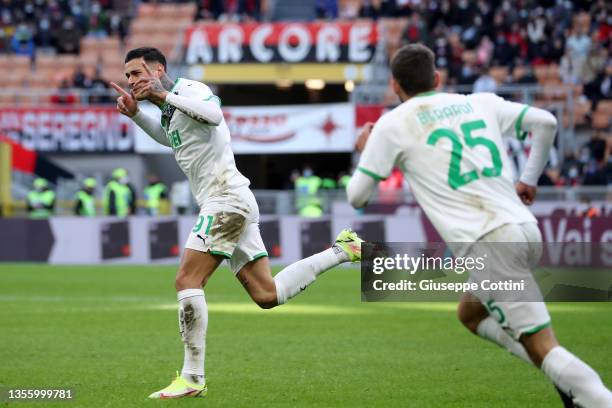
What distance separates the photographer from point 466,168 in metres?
6.30

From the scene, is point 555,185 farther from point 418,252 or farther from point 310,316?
point 418,252

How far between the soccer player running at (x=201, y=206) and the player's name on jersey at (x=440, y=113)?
89.0 inches

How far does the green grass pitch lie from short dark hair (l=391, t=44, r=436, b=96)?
2.35 m

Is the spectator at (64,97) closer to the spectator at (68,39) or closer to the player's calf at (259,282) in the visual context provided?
the spectator at (68,39)

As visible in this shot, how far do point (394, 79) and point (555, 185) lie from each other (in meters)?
20.8

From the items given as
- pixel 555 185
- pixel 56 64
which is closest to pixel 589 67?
pixel 555 185

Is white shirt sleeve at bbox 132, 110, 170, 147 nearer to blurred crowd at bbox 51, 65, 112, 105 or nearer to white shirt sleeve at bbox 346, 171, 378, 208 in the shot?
white shirt sleeve at bbox 346, 171, 378, 208

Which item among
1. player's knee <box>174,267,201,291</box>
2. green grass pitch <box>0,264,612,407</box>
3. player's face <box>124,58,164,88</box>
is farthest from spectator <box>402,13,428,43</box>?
player's knee <box>174,267,201,291</box>

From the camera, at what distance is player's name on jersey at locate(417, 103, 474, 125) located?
251 inches

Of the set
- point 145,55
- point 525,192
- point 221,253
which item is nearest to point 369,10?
point 145,55

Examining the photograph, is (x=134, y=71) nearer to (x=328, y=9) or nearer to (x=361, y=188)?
(x=361, y=188)

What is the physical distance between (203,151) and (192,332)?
4.14 ft

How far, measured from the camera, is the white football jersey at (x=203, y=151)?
858 cm

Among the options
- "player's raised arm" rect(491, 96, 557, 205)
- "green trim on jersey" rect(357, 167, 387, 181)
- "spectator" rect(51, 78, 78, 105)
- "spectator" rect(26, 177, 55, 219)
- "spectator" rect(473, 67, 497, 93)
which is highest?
"player's raised arm" rect(491, 96, 557, 205)
